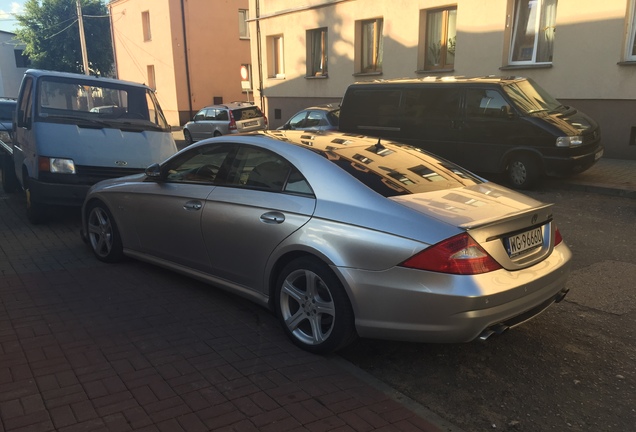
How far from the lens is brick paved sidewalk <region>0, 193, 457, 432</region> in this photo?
293 cm

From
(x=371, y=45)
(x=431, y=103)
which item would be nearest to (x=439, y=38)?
(x=371, y=45)

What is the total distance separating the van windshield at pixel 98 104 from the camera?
7.43 metres

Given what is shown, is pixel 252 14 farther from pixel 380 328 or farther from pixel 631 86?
pixel 380 328

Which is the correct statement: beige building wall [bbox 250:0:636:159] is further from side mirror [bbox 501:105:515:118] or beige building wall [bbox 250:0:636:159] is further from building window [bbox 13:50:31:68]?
building window [bbox 13:50:31:68]

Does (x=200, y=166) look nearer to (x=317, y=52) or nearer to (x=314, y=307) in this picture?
(x=314, y=307)

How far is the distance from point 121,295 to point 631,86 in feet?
38.9

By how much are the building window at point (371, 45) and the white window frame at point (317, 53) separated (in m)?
1.91

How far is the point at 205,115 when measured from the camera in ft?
68.3

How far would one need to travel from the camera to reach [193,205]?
4605 millimetres

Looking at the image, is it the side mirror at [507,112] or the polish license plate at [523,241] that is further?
the side mirror at [507,112]

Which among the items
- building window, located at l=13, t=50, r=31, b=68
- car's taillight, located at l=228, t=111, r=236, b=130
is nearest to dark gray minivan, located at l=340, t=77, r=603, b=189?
car's taillight, located at l=228, t=111, r=236, b=130

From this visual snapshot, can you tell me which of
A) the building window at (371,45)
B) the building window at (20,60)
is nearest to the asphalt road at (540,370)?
the building window at (371,45)

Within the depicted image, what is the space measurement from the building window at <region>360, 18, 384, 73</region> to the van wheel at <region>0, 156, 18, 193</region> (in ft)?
40.0

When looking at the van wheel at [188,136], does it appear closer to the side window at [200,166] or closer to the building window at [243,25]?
the building window at [243,25]
